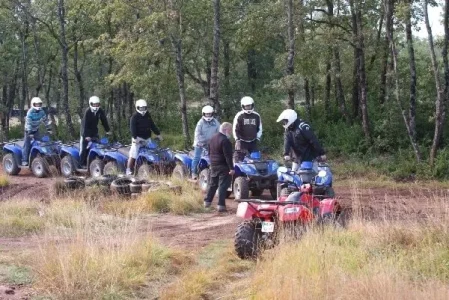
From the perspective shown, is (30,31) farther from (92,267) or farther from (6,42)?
(92,267)

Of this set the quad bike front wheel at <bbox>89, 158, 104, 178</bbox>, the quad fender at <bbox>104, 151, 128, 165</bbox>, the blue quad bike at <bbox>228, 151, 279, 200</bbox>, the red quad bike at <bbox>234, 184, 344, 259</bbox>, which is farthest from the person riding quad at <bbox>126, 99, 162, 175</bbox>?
the red quad bike at <bbox>234, 184, 344, 259</bbox>

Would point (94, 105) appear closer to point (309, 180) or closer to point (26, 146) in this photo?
point (26, 146)

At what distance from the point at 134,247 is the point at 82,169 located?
9.77m

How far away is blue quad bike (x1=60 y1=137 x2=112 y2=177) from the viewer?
16.7m

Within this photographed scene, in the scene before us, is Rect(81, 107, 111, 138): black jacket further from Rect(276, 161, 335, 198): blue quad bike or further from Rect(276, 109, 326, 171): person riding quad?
Rect(276, 161, 335, 198): blue quad bike

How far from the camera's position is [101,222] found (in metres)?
9.80

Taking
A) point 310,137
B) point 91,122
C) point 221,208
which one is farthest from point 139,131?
point 310,137

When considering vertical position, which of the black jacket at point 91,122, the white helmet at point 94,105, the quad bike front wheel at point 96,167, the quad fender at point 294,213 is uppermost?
the white helmet at point 94,105

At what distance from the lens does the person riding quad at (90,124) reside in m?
16.9

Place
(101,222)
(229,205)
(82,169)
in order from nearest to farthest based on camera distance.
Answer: (101,222)
(229,205)
(82,169)

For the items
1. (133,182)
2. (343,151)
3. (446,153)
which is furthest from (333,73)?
(133,182)

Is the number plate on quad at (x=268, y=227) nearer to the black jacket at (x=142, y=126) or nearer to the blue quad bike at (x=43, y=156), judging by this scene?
the black jacket at (x=142, y=126)

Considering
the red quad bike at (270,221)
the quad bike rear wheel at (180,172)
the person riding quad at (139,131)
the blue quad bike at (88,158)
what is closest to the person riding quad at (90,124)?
the blue quad bike at (88,158)

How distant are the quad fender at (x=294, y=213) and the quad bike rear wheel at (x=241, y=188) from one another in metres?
4.40
